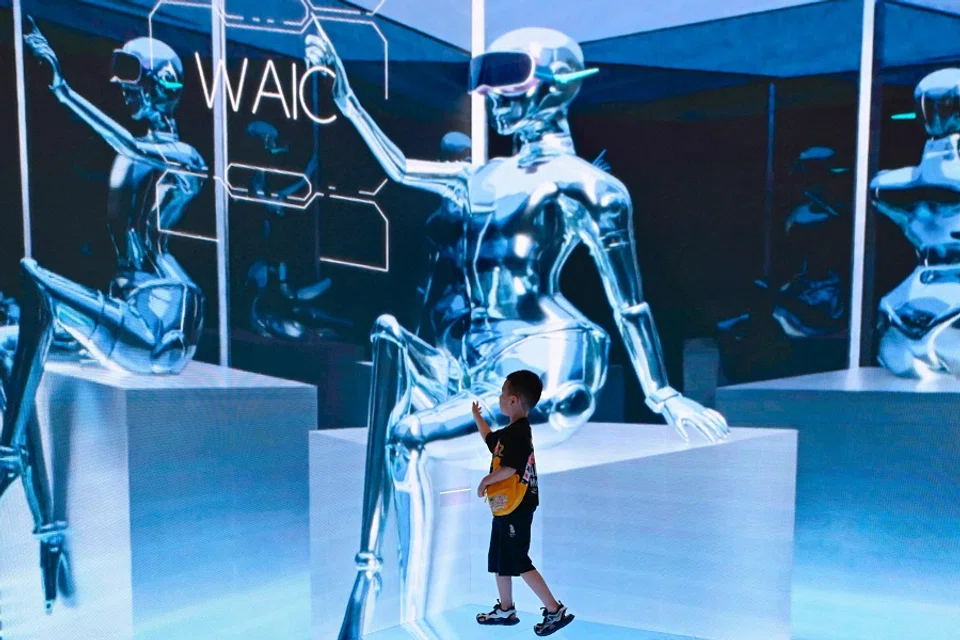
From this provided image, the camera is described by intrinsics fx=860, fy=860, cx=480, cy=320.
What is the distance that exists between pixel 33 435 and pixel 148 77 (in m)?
1.24

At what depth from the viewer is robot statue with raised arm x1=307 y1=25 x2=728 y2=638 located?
3.49m

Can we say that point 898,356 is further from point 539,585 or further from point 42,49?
point 42,49

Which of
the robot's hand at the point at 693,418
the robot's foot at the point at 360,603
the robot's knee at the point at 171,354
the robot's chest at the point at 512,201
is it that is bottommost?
the robot's foot at the point at 360,603

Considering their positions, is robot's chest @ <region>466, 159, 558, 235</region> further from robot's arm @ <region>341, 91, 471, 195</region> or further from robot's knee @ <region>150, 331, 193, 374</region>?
robot's knee @ <region>150, 331, 193, 374</region>

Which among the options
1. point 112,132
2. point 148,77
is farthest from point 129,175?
point 148,77

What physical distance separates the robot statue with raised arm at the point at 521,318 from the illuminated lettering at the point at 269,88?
0.81 feet

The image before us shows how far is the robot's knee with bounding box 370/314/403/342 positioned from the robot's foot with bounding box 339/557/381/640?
90 centimetres

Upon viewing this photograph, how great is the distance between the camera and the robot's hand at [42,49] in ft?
8.77

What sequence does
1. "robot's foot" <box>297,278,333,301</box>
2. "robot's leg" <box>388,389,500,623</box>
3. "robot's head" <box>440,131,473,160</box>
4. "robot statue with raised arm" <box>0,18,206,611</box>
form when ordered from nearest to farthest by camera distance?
1. "robot statue with raised arm" <box>0,18,206,611</box>
2. "robot's foot" <box>297,278,333,301</box>
3. "robot's leg" <box>388,389,500,623</box>
4. "robot's head" <box>440,131,473,160</box>

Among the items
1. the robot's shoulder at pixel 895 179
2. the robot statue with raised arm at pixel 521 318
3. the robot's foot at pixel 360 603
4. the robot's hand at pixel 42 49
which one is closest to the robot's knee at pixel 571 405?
the robot statue with raised arm at pixel 521 318

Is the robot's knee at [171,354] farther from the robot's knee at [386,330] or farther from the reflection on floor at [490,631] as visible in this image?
the reflection on floor at [490,631]

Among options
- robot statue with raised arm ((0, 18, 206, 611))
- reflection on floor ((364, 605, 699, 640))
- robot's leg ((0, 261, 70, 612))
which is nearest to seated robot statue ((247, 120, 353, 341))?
robot statue with raised arm ((0, 18, 206, 611))

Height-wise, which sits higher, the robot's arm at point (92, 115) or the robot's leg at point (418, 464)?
the robot's arm at point (92, 115)

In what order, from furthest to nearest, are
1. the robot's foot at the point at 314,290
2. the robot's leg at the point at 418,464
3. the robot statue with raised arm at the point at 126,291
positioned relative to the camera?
the robot's leg at the point at 418,464
the robot's foot at the point at 314,290
the robot statue with raised arm at the point at 126,291
